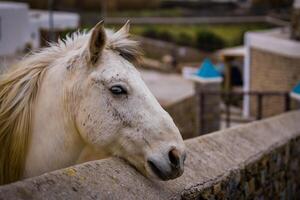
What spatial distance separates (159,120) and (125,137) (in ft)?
0.80

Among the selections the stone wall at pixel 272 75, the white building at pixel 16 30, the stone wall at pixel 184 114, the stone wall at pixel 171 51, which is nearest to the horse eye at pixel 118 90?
the stone wall at pixel 272 75

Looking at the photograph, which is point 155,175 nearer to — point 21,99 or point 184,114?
point 21,99

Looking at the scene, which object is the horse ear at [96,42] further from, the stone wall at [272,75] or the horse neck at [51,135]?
the stone wall at [272,75]

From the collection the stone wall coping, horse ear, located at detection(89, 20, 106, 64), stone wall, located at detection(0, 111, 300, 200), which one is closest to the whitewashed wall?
the stone wall coping

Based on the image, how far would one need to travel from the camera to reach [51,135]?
3.41 m

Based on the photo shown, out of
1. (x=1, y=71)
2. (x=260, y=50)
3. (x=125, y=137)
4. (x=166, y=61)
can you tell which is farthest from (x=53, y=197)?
(x=166, y=61)

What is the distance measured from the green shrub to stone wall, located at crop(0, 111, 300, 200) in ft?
84.9

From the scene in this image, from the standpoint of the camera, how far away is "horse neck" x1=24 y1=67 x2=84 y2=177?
3391 mm

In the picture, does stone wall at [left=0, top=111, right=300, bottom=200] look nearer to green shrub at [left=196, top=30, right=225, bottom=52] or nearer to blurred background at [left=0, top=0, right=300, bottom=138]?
blurred background at [left=0, top=0, right=300, bottom=138]

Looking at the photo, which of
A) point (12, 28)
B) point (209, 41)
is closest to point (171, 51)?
point (209, 41)

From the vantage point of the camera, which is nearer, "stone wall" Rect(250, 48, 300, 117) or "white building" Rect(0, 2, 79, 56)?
"stone wall" Rect(250, 48, 300, 117)

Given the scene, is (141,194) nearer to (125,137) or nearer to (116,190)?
(116,190)

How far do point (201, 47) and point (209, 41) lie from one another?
23.4 inches

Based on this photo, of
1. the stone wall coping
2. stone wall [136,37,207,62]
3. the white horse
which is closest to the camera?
the white horse
